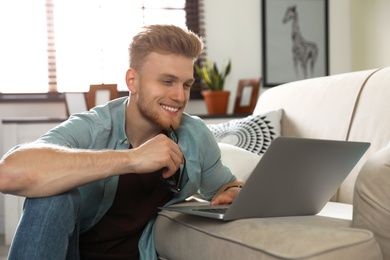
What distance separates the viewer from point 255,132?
2.44 m

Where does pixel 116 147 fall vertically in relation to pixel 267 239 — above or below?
above

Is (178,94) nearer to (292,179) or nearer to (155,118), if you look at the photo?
(155,118)

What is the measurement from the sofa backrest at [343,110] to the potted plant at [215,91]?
1180mm

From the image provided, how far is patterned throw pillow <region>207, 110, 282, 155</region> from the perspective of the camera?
7.86ft

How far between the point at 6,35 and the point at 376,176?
2.97m

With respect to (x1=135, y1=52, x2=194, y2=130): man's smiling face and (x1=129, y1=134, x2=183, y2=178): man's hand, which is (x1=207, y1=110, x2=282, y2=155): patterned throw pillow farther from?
(x1=129, y1=134, x2=183, y2=178): man's hand

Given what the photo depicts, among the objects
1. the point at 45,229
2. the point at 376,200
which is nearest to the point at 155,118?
the point at 45,229

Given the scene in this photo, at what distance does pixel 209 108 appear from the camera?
3.75m

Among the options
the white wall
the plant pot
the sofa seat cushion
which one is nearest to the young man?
the sofa seat cushion

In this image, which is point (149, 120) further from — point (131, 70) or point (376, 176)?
point (376, 176)

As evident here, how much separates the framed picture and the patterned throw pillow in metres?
1.53

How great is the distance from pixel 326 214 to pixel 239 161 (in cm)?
55

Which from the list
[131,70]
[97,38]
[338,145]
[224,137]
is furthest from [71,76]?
[338,145]

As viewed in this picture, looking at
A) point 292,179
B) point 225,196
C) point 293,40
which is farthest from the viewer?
point 293,40
